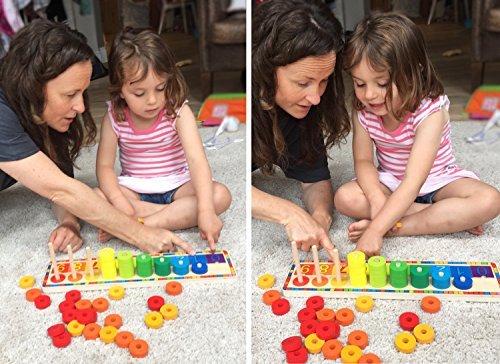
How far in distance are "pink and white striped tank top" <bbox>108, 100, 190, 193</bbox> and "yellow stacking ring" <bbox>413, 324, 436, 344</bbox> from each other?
0.40 metres

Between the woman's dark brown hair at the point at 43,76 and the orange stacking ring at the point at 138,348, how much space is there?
0.30 metres

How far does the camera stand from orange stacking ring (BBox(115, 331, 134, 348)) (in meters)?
0.95

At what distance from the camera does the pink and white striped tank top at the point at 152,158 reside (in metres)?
1.10

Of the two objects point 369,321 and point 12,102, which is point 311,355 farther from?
point 12,102

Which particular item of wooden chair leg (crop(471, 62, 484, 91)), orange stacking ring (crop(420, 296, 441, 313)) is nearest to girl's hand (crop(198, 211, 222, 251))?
orange stacking ring (crop(420, 296, 441, 313))

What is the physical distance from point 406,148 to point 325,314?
279 mm

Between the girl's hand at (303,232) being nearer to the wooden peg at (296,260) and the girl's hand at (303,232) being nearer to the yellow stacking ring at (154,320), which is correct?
the wooden peg at (296,260)

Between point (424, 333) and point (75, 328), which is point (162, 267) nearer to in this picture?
point (75, 328)

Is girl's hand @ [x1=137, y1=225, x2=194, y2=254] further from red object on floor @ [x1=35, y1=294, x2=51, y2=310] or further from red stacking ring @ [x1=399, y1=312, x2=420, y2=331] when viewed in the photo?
red stacking ring @ [x1=399, y1=312, x2=420, y2=331]

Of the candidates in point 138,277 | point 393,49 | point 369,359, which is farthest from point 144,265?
point 393,49

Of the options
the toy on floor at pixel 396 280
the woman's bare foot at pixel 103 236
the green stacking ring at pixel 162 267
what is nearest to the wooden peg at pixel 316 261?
the toy on floor at pixel 396 280

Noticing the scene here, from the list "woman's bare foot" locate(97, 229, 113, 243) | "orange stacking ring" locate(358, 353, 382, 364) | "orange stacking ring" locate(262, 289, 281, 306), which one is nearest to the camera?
"orange stacking ring" locate(358, 353, 382, 364)

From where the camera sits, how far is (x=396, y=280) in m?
1.01

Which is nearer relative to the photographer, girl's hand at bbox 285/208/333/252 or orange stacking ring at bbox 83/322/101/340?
orange stacking ring at bbox 83/322/101/340
